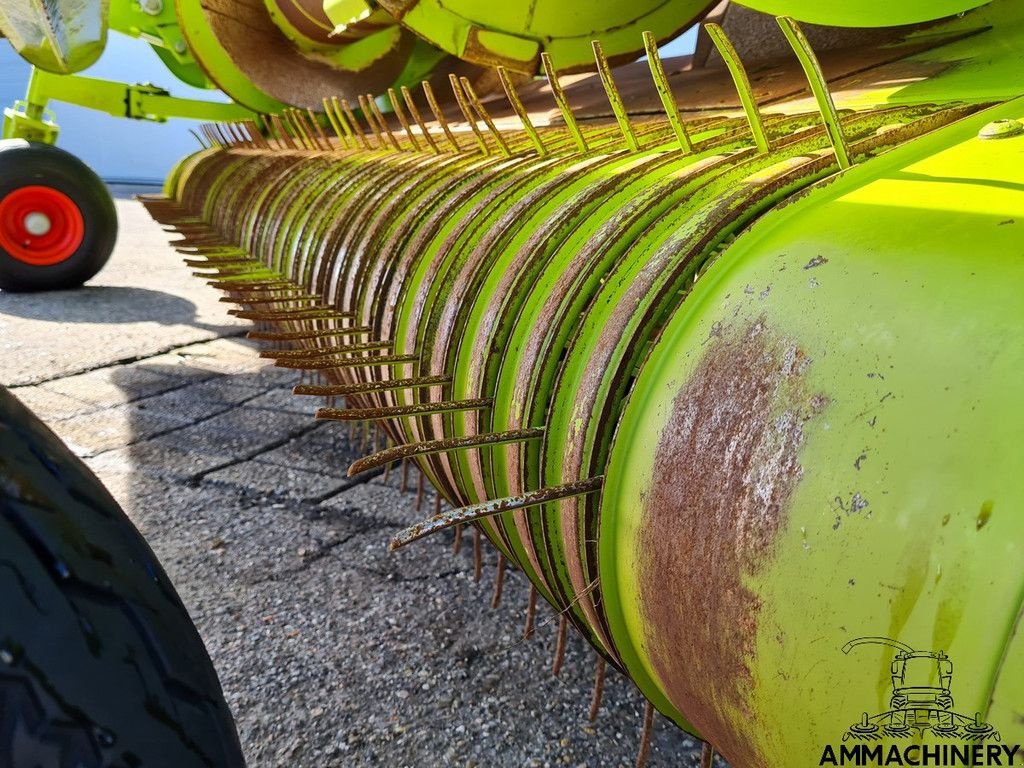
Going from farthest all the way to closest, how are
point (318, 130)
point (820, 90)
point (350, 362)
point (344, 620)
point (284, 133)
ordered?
point (284, 133) < point (318, 130) < point (344, 620) < point (350, 362) < point (820, 90)

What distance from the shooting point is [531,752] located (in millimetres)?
1156

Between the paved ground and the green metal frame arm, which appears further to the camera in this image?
the green metal frame arm

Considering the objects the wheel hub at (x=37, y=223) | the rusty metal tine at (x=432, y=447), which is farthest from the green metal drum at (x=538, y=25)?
the wheel hub at (x=37, y=223)

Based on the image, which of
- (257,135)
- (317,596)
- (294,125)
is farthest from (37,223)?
(317,596)

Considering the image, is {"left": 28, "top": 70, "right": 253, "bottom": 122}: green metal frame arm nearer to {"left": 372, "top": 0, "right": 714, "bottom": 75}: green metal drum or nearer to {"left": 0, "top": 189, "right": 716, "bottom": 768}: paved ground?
{"left": 0, "top": 189, "right": 716, "bottom": 768}: paved ground

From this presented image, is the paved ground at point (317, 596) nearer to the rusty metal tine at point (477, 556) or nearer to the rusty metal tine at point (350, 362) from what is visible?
the rusty metal tine at point (477, 556)

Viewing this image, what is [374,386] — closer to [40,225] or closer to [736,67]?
[736,67]

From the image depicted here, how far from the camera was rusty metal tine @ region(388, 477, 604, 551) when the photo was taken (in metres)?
0.67

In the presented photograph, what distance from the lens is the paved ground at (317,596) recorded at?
119 cm

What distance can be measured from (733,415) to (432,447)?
12.7 inches

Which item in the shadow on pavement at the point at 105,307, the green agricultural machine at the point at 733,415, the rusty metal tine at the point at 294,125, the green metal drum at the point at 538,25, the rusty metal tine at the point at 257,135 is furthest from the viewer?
the shadow on pavement at the point at 105,307

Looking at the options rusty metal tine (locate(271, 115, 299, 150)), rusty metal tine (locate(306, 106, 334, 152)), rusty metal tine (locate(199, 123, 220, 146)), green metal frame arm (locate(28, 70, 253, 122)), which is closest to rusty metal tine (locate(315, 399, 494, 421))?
rusty metal tine (locate(306, 106, 334, 152))

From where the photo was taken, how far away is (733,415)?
2.00 ft

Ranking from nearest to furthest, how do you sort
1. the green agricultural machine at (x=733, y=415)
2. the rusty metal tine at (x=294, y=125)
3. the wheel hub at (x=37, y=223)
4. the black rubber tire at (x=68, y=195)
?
the green agricultural machine at (x=733, y=415), the rusty metal tine at (x=294, y=125), the black rubber tire at (x=68, y=195), the wheel hub at (x=37, y=223)
